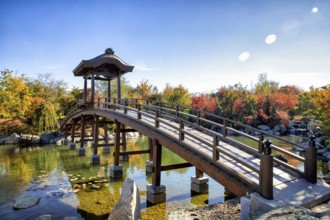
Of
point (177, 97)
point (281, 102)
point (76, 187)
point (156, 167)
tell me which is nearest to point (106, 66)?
point (76, 187)

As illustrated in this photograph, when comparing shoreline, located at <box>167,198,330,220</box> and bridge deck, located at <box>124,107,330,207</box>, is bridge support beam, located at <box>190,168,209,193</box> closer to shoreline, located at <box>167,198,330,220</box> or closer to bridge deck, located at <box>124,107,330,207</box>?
shoreline, located at <box>167,198,330,220</box>

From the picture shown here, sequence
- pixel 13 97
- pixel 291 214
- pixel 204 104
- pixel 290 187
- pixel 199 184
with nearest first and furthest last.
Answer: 1. pixel 291 214
2. pixel 290 187
3. pixel 199 184
4. pixel 13 97
5. pixel 204 104

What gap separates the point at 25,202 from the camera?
898 centimetres

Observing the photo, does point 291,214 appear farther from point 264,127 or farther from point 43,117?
point 264,127

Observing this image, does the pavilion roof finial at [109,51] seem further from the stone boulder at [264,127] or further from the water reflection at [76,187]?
the stone boulder at [264,127]

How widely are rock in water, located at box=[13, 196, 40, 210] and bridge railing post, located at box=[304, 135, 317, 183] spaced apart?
8943mm

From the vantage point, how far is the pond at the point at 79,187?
8406 millimetres

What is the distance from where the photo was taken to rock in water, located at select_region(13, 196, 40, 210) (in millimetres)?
8668

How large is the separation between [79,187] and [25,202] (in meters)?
2.48

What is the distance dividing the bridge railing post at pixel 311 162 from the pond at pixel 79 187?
12.3 ft

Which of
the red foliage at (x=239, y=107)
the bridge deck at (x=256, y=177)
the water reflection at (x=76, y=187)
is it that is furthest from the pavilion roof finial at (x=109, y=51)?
the red foliage at (x=239, y=107)

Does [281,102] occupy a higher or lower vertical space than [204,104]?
higher

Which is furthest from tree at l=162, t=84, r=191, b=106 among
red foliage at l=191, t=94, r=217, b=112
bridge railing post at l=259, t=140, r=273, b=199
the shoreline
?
bridge railing post at l=259, t=140, r=273, b=199

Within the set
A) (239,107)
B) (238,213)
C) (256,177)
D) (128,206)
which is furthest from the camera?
(239,107)
